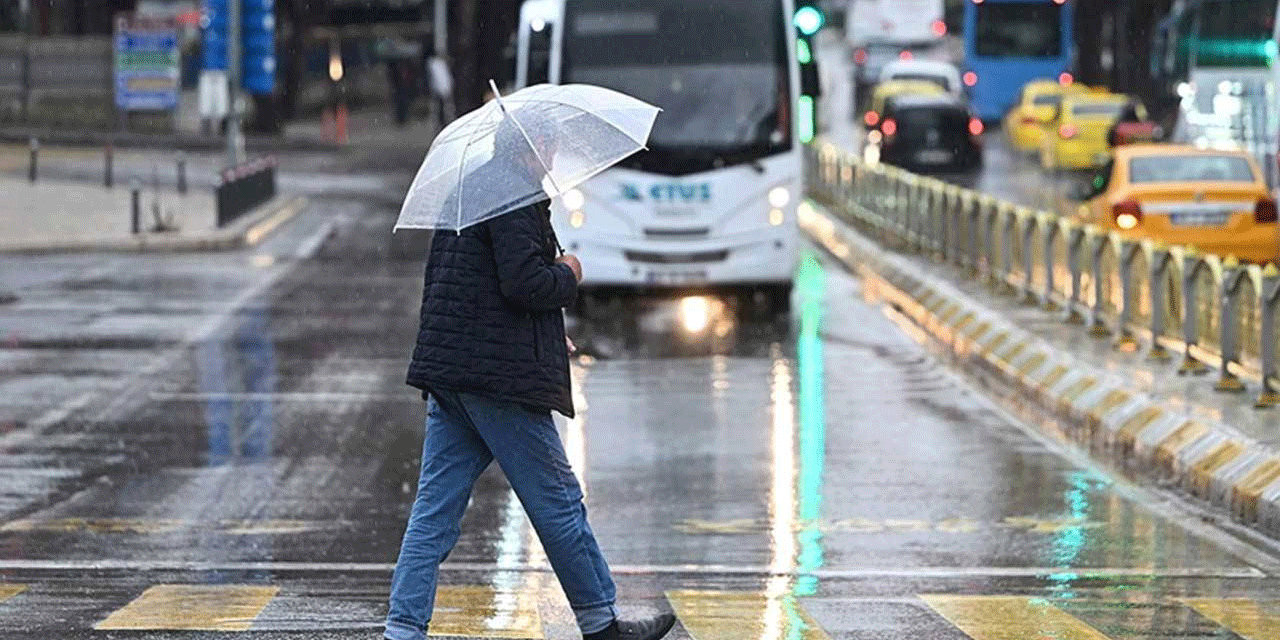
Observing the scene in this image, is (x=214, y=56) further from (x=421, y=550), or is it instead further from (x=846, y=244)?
(x=421, y=550)

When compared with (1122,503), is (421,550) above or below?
above

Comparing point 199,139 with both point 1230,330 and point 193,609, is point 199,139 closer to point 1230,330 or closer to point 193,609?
point 1230,330

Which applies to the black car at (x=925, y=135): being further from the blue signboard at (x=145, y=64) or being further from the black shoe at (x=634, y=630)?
the black shoe at (x=634, y=630)

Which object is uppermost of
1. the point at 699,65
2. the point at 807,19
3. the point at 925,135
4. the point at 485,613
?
the point at 807,19

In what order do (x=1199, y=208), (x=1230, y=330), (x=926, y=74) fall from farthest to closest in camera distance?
(x=926, y=74)
(x=1199, y=208)
(x=1230, y=330)

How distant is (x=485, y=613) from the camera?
9.14 m

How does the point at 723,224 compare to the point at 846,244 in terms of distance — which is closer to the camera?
the point at 723,224

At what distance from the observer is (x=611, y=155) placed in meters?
7.89

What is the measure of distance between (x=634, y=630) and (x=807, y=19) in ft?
49.0

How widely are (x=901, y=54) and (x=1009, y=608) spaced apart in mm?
71295

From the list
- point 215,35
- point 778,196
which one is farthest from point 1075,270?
point 215,35

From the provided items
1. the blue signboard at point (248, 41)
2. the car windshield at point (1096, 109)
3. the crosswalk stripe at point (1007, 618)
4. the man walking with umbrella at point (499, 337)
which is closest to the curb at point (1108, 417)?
the crosswalk stripe at point (1007, 618)

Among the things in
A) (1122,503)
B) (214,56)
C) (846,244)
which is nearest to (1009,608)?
(1122,503)

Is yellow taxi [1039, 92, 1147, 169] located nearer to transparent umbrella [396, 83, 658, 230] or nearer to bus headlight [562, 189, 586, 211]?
bus headlight [562, 189, 586, 211]
